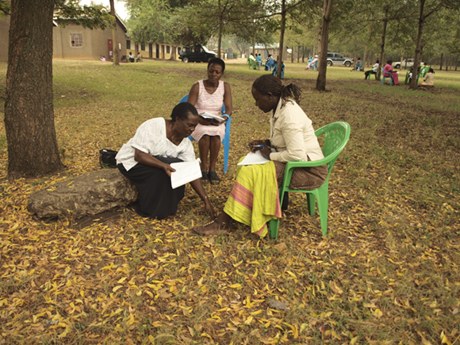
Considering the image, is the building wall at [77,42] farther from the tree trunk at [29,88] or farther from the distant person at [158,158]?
the distant person at [158,158]

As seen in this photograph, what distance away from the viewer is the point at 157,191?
3.80 meters

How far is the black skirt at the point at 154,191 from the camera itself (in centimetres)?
374

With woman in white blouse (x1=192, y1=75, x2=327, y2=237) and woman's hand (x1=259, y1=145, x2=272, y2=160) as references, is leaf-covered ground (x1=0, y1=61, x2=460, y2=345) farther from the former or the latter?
woman's hand (x1=259, y1=145, x2=272, y2=160)

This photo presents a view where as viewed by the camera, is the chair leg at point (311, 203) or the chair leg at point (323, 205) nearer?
the chair leg at point (323, 205)

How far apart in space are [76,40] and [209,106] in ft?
105

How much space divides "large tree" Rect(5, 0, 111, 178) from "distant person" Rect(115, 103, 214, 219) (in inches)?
56.8

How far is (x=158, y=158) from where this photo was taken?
3.81m

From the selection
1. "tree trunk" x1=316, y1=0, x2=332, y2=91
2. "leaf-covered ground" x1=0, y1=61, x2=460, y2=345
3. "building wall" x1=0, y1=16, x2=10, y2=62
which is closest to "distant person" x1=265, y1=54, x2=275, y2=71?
"tree trunk" x1=316, y1=0, x2=332, y2=91

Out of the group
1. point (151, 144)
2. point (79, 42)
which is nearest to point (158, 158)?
point (151, 144)

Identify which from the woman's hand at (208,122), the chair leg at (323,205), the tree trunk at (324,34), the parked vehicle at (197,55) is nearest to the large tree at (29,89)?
the woman's hand at (208,122)

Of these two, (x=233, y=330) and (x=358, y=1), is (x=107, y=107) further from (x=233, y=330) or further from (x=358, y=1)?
(x=358, y=1)

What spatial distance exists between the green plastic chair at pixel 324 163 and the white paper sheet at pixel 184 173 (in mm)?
882

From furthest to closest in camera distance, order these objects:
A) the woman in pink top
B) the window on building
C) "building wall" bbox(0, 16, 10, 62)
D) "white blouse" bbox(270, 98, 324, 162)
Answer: the window on building → "building wall" bbox(0, 16, 10, 62) → the woman in pink top → "white blouse" bbox(270, 98, 324, 162)

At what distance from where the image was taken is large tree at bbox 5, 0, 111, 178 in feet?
14.0
